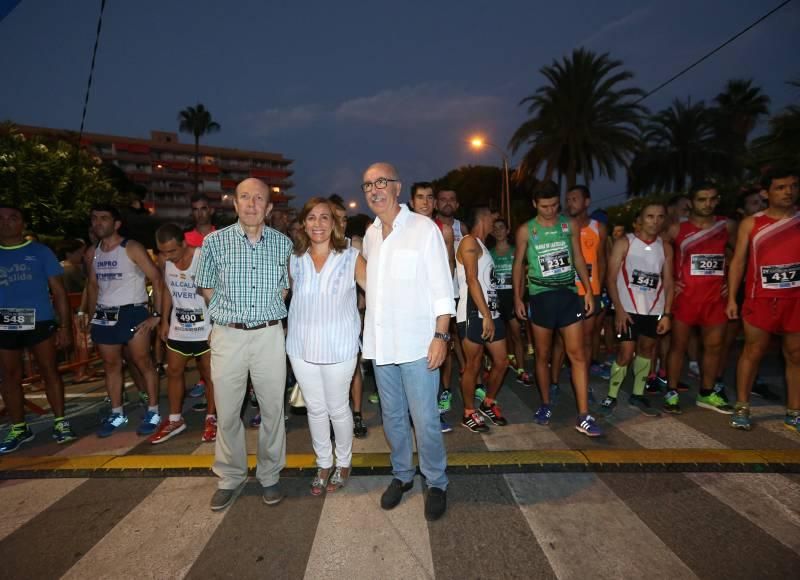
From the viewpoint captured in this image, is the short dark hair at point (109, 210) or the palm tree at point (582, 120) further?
the palm tree at point (582, 120)

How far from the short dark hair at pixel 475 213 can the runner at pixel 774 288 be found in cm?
261

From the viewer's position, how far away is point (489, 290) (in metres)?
4.39

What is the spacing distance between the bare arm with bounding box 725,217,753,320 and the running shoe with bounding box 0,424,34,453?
24.3 ft

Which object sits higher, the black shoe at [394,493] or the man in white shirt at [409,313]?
the man in white shirt at [409,313]

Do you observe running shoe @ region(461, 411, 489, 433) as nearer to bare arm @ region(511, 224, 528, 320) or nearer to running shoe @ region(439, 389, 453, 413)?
running shoe @ region(439, 389, 453, 413)

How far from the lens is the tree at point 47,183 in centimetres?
2183

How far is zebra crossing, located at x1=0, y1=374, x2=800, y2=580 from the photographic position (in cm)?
244

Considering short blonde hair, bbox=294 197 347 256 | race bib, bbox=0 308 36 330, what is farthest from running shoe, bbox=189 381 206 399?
short blonde hair, bbox=294 197 347 256

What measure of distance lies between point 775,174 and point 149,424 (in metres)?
6.77

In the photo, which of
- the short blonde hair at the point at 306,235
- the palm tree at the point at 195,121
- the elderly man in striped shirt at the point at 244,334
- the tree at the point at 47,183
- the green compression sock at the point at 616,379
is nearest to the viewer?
the elderly man in striped shirt at the point at 244,334

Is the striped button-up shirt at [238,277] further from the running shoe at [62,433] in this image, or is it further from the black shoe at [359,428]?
the running shoe at [62,433]

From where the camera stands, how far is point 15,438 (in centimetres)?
441

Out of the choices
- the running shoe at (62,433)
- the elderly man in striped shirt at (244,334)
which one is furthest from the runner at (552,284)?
the running shoe at (62,433)

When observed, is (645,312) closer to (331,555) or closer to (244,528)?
(331,555)
